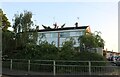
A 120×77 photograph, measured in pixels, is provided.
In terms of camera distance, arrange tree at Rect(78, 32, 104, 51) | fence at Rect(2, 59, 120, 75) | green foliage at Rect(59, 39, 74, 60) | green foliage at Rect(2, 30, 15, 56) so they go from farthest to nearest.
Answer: green foliage at Rect(2, 30, 15, 56) → tree at Rect(78, 32, 104, 51) → green foliage at Rect(59, 39, 74, 60) → fence at Rect(2, 59, 120, 75)

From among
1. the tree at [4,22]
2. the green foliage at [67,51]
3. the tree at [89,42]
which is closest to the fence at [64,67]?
the green foliage at [67,51]

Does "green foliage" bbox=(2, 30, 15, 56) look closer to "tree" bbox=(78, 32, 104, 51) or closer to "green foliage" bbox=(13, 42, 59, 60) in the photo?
"green foliage" bbox=(13, 42, 59, 60)

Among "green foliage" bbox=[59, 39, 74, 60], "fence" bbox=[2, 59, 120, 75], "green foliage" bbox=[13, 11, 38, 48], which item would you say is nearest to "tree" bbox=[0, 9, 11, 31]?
"green foliage" bbox=[13, 11, 38, 48]

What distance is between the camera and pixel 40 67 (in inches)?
821

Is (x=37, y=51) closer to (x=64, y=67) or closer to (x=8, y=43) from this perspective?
(x=8, y=43)

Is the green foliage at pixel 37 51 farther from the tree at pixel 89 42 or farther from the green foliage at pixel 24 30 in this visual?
the tree at pixel 89 42

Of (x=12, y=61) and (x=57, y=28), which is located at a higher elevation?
(x=57, y=28)

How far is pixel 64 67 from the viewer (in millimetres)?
19297

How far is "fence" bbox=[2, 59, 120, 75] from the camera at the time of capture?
18141 millimetres

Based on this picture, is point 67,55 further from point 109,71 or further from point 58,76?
point 109,71

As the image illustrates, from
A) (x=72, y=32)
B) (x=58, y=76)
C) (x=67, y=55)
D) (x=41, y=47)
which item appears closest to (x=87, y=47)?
(x=67, y=55)

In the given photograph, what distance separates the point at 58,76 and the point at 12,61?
216 inches

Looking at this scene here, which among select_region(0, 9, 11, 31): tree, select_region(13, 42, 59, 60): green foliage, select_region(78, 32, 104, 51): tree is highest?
select_region(0, 9, 11, 31): tree

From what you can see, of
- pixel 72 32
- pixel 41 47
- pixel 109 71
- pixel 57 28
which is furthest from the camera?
pixel 57 28
